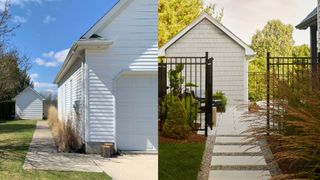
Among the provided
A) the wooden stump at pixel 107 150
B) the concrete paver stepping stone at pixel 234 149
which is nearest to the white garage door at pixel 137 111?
the wooden stump at pixel 107 150

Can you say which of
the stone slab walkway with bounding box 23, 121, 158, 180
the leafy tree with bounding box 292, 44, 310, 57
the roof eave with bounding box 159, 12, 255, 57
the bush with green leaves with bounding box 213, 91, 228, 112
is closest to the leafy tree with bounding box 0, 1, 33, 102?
→ the stone slab walkway with bounding box 23, 121, 158, 180

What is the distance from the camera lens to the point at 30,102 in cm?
367

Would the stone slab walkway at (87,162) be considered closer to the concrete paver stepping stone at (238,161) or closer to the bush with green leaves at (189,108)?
the concrete paver stepping stone at (238,161)

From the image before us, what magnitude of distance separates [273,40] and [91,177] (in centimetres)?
243

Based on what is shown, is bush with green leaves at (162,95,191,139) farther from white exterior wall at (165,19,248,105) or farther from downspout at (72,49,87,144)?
downspout at (72,49,87,144)

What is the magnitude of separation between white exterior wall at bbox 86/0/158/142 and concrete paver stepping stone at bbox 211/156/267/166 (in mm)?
1202

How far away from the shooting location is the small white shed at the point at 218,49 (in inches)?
220

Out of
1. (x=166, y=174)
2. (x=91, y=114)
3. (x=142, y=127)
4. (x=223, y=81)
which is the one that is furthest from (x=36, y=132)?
(x=223, y=81)

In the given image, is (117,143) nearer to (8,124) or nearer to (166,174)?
(166,174)

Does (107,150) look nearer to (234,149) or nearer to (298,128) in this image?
(234,149)

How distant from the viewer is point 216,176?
4.15 meters

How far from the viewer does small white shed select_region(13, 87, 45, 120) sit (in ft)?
11.9

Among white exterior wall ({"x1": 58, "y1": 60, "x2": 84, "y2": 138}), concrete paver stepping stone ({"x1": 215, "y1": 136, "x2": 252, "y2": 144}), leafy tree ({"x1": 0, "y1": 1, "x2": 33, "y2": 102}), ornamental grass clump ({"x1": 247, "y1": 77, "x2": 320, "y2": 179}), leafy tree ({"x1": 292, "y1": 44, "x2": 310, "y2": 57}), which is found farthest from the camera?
concrete paver stepping stone ({"x1": 215, "y1": 136, "x2": 252, "y2": 144})

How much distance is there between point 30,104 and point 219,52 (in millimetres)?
3654
